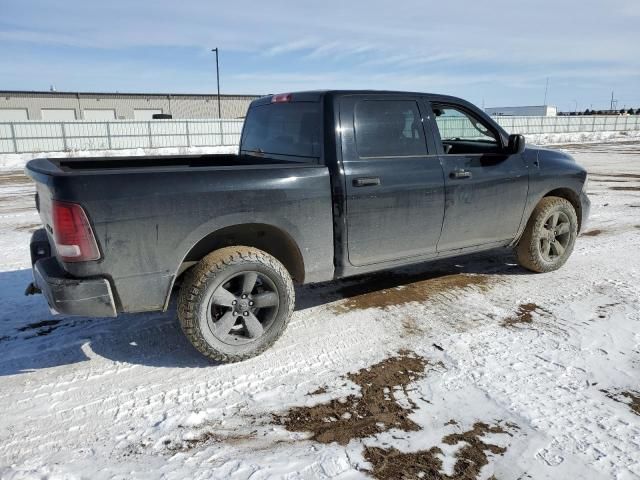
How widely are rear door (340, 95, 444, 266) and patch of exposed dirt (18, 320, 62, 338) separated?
2.53m

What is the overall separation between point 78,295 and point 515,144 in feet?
12.9

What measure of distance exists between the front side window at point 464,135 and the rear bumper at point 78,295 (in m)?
3.07

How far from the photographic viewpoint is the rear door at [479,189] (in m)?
4.40

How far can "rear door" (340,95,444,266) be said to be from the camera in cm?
387

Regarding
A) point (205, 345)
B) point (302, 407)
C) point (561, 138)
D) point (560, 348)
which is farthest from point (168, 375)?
point (561, 138)

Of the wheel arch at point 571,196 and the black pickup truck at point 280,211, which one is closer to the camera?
the black pickup truck at point 280,211

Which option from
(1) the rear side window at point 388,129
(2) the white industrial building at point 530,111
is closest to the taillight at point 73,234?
(1) the rear side window at point 388,129

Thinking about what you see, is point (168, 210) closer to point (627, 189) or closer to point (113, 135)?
point (627, 189)

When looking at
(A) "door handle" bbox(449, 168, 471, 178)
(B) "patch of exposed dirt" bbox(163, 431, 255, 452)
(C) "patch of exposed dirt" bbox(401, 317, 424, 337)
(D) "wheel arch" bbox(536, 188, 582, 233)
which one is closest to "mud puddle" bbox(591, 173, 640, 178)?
(D) "wheel arch" bbox(536, 188, 582, 233)

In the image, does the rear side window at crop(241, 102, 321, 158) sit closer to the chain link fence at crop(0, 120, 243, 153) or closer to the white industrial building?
the chain link fence at crop(0, 120, 243, 153)

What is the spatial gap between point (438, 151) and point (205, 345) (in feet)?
8.37

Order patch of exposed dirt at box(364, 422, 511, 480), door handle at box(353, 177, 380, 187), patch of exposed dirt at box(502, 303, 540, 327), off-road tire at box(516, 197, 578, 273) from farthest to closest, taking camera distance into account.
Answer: off-road tire at box(516, 197, 578, 273) < patch of exposed dirt at box(502, 303, 540, 327) < door handle at box(353, 177, 380, 187) < patch of exposed dirt at box(364, 422, 511, 480)

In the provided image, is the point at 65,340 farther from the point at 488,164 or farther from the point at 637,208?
the point at 637,208

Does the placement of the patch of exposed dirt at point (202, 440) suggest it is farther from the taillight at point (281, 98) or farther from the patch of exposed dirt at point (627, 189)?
the patch of exposed dirt at point (627, 189)
